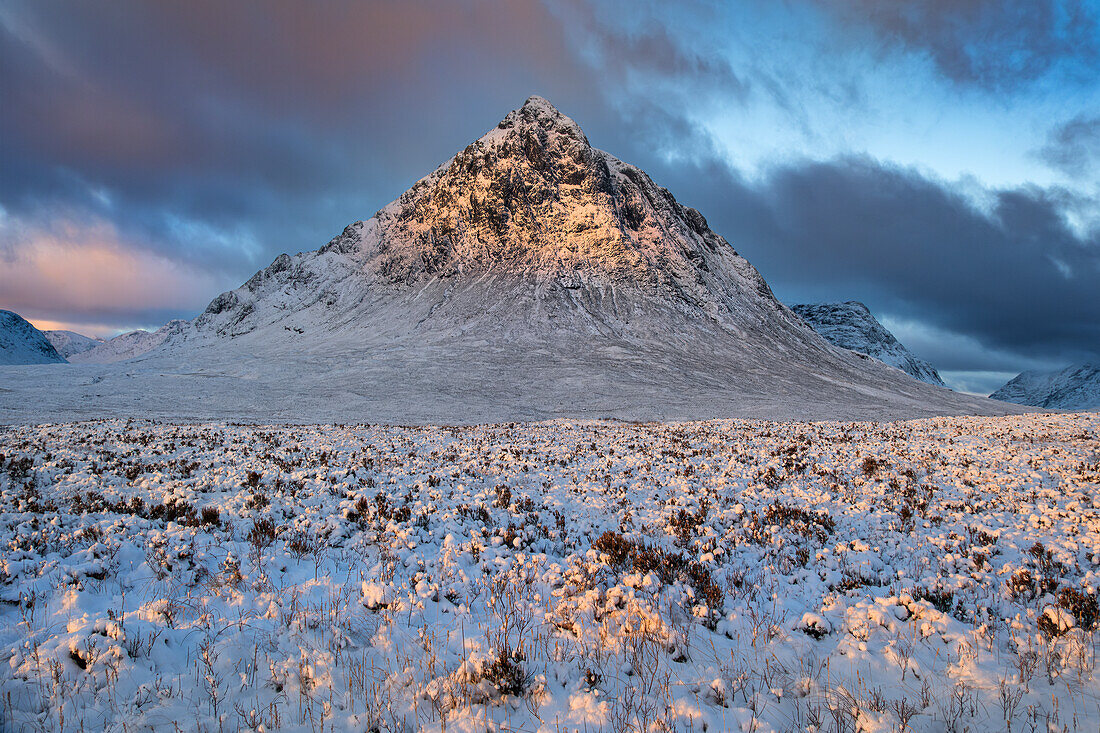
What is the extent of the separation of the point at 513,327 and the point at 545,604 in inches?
3745

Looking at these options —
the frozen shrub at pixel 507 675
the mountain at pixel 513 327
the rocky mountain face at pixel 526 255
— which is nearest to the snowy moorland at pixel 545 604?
the frozen shrub at pixel 507 675

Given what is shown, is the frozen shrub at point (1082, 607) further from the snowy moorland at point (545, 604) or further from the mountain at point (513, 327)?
the mountain at point (513, 327)

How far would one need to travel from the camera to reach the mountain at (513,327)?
5441cm

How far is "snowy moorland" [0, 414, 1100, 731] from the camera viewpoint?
4.07 metres

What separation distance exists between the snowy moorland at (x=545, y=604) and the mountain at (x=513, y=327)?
34.6 metres

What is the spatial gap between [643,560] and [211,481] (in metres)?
11.3

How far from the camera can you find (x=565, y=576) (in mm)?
6906

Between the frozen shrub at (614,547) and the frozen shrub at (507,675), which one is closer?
the frozen shrub at (507,675)

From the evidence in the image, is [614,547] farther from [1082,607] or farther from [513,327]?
[513,327]

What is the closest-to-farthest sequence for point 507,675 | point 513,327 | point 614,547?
point 507,675, point 614,547, point 513,327

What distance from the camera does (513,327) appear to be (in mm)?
100250

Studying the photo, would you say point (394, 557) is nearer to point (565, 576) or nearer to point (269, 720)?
point (565, 576)

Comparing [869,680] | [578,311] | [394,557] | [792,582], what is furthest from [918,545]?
[578,311]

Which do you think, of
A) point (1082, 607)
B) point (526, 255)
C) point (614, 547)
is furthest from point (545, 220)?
point (1082, 607)
